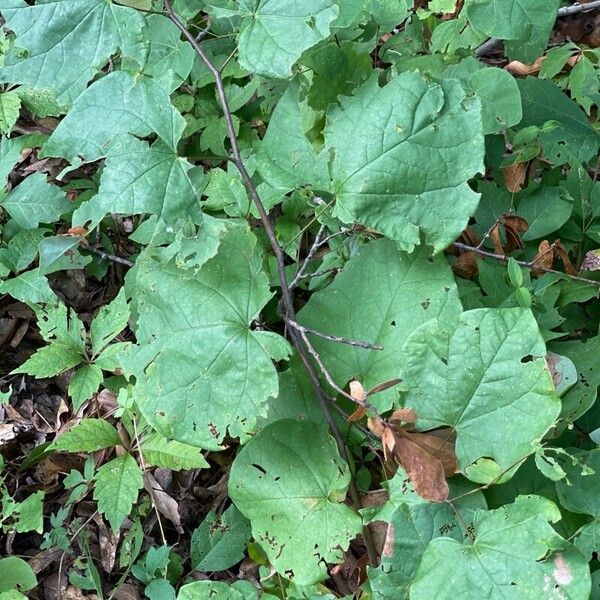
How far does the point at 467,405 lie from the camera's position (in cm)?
149

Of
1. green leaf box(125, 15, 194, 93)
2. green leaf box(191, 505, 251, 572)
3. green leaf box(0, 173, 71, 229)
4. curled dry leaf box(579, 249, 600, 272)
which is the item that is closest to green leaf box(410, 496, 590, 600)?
green leaf box(191, 505, 251, 572)

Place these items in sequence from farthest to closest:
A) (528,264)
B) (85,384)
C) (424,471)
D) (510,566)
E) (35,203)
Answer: (35,203), (85,384), (528,264), (424,471), (510,566)

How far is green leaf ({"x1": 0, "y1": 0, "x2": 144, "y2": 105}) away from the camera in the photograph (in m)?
1.57

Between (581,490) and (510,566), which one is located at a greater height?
(510,566)

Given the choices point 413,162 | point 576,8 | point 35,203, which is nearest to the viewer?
point 413,162

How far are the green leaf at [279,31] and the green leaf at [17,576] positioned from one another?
156cm

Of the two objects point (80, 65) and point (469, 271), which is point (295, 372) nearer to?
point (469, 271)

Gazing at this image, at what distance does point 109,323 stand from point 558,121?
155 cm

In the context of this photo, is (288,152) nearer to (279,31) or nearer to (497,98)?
(279,31)

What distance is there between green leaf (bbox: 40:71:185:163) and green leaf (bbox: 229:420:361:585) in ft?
2.57

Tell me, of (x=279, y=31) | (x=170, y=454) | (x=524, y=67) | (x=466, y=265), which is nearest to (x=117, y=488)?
(x=170, y=454)

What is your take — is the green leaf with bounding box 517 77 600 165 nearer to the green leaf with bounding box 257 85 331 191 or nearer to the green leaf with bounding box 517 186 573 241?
the green leaf with bounding box 517 186 573 241

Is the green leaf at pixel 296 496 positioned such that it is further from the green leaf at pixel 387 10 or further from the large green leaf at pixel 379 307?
the green leaf at pixel 387 10

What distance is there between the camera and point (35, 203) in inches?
90.2
